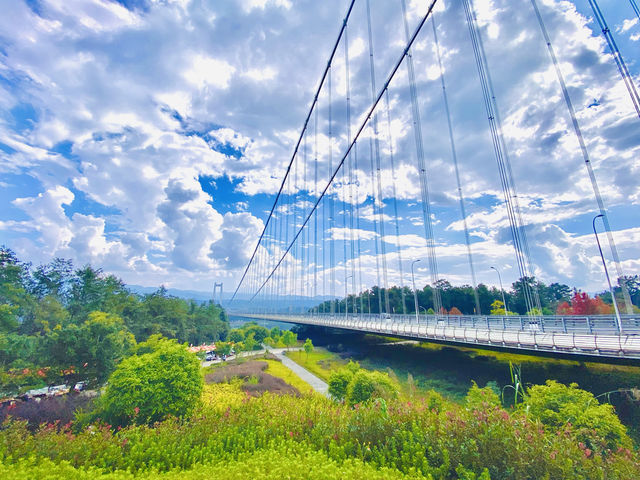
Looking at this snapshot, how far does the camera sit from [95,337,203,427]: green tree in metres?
9.13

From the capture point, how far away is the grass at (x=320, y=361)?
28250 mm

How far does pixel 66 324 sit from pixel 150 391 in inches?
786

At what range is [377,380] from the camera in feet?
40.4

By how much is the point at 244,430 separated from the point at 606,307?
1579 inches

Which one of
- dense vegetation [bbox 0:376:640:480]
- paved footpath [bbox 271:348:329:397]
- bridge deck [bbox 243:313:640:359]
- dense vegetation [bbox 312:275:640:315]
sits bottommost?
paved footpath [bbox 271:348:329:397]

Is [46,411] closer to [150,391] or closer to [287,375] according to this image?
[150,391]

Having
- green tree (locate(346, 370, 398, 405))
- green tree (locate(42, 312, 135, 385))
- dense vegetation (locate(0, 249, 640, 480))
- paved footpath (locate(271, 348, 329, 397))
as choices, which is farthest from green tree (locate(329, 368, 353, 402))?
green tree (locate(42, 312, 135, 385))

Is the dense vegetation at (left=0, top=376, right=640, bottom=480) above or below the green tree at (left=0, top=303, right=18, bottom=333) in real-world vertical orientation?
below

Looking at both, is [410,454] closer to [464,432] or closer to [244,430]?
[464,432]

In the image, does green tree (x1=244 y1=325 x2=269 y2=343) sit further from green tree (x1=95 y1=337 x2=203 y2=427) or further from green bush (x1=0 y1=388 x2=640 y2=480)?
green bush (x1=0 y1=388 x2=640 y2=480)

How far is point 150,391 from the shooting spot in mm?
9227

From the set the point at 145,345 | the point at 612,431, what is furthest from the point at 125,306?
the point at 612,431

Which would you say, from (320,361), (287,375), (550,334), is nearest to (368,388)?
(550,334)

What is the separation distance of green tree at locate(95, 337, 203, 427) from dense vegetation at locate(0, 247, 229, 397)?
722cm
